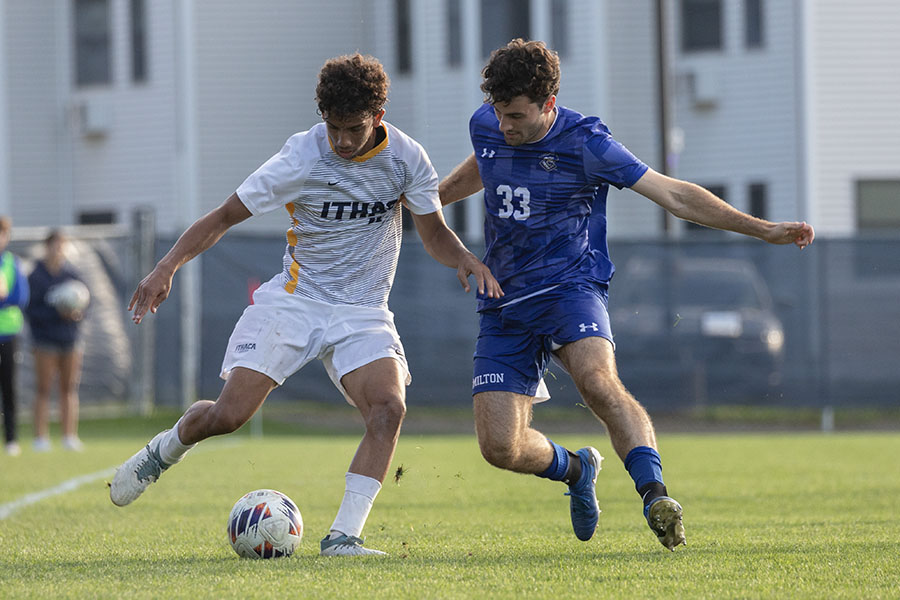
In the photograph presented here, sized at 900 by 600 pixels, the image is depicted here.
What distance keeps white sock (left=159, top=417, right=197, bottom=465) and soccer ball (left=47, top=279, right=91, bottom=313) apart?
8519 millimetres

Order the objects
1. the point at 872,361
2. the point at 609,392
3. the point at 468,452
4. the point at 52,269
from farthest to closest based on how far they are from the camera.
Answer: the point at 872,361 → the point at 52,269 → the point at 468,452 → the point at 609,392

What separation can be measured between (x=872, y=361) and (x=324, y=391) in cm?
694

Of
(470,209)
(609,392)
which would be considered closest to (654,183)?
(609,392)

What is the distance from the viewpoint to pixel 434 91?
22625 millimetres

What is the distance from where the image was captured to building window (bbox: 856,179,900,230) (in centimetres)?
2238

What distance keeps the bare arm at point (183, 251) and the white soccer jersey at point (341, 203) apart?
0.09 meters

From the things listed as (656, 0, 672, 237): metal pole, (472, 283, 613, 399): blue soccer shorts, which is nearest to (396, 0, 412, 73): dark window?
(656, 0, 672, 237): metal pole

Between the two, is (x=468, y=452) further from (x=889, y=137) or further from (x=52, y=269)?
(x=889, y=137)

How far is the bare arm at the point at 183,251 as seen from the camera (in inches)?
229

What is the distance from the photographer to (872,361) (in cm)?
1630

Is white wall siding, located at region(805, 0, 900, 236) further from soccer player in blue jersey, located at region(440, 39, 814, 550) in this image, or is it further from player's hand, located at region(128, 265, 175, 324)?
player's hand, located at region(128, 265, 175, 324)

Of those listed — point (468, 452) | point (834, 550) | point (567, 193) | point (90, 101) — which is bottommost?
point (468, 452)

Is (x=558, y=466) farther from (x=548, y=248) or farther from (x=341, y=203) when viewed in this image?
(x=341, y=203)

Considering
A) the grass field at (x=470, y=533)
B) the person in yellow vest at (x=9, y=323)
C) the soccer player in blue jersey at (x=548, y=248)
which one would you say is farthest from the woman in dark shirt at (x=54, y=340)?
the soccer player in blue jersey at (x=548, y=248)
